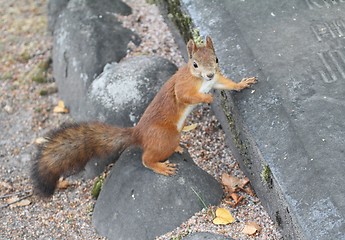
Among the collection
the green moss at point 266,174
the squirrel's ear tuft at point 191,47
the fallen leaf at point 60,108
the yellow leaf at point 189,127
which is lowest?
the fallen leaf at point 60,108

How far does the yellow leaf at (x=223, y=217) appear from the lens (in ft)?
12.9

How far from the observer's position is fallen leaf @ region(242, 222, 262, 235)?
12.6 feet

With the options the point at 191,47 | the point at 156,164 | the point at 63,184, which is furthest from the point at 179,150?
the point at 63,184

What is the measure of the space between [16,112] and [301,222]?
3211 millimetres

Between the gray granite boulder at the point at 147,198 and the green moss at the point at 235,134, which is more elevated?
the green moss at the point at 235,134

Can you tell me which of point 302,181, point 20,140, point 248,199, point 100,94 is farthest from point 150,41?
point 302,181

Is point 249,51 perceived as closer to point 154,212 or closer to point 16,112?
point 154,212

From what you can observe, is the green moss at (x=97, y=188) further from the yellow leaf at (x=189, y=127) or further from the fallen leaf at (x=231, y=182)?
the fallen leaf at (x=231, y=182)

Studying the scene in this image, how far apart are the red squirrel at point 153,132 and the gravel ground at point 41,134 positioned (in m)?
0.36

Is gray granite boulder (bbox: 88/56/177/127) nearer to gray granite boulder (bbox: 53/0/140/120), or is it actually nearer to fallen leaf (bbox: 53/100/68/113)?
gray granite boulder (bbox: 53/0/140/120)

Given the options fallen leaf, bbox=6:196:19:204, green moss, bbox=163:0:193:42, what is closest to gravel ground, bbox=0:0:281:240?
fallen leaf, bbox=6:196:19:204

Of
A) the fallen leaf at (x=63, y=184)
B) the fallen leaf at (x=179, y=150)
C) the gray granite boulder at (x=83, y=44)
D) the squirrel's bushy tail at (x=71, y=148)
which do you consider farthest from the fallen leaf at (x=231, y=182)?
the gray granite boulder at (x=83, y=44)

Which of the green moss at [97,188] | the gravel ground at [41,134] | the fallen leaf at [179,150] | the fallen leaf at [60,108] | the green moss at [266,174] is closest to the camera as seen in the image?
the green moss at [266,174]

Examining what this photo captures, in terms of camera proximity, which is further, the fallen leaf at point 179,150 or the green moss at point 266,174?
the fallen leaf at point 179,150
